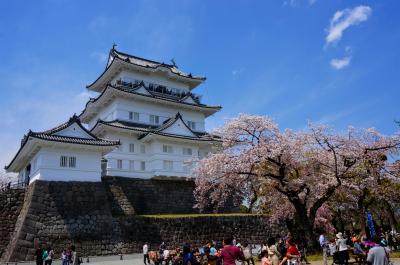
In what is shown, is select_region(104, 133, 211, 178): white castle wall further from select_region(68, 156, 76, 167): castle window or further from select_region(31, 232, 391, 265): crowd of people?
select_region(31, 232, 391, 265): crowd of people

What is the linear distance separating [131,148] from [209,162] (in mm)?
12945

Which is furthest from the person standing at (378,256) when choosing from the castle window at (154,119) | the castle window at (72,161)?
the castle window at (154,119)

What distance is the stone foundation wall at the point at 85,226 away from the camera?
24391 mm

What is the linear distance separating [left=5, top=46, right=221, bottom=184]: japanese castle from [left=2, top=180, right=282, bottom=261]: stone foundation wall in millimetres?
1169

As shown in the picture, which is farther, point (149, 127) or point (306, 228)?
point (149, 127)

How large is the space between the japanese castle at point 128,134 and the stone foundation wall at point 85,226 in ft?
3.84

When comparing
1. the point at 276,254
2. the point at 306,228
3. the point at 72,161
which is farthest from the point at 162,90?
the point at 276,254

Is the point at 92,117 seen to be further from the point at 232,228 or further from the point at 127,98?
the point at 232,228

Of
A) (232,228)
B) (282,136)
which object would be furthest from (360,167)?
(232,228)

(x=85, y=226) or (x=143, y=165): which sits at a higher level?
(x=143, y=165)

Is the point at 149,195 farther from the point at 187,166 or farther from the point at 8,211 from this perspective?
the point at 8,211

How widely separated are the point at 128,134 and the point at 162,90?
8.40 metres

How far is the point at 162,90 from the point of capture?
4103 centimetres

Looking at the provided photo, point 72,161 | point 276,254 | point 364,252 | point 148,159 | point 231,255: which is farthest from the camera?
point 148,159
